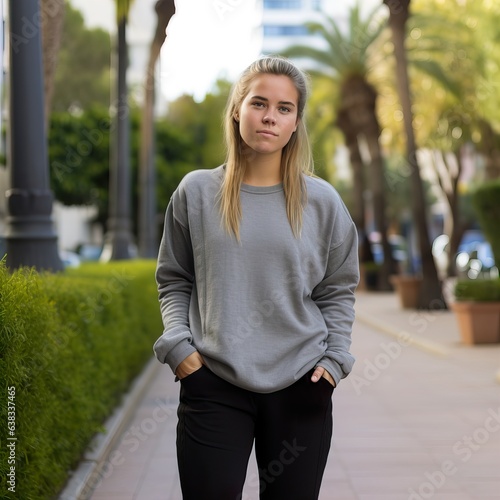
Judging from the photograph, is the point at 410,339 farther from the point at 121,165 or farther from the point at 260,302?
the point at 260,302

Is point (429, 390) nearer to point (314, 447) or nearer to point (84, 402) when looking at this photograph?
point (84, 402)

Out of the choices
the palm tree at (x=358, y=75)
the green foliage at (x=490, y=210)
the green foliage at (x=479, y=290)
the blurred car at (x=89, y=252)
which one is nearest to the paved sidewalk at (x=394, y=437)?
the green foliage at (x=479, y=290)

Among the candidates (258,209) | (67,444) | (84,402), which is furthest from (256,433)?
(84,402)

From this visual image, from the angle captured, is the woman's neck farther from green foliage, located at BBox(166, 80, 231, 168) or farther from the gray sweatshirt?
green foliage, located at BBox(166, 80, 231, 168)

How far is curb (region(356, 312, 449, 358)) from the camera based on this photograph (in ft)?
43.8

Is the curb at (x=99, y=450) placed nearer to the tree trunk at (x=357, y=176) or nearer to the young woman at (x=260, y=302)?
the young woman at (x=260, y=302)

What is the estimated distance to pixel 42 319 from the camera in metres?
4.64

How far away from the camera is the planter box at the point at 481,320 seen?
13.6m

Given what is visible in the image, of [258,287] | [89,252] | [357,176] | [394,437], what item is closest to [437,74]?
[357,176]

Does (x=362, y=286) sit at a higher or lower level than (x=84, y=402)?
lower

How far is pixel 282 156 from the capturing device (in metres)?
3.17

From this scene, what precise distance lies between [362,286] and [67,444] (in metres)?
29.1

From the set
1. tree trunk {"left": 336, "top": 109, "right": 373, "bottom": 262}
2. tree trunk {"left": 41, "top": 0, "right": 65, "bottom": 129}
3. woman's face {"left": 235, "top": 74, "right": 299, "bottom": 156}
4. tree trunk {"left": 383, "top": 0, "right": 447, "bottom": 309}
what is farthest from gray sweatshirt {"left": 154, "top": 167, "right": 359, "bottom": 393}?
tree trunk {"left": 336, "top": 109, "right": 373, "bottom": 262}

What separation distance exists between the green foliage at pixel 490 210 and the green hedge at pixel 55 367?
548cm
